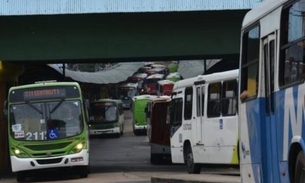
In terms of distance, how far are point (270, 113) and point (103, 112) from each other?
43.7m

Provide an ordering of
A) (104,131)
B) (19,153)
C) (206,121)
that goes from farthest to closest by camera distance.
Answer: (104,131) < (19,153) < (206,121)

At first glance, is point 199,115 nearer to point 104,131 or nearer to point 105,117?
point 105,117

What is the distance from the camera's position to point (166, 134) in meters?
28.3

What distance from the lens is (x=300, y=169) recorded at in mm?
7812

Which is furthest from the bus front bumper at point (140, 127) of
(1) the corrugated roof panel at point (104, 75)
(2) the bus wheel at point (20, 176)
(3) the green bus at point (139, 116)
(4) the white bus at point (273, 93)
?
(4) the white bus at point (273, 93)

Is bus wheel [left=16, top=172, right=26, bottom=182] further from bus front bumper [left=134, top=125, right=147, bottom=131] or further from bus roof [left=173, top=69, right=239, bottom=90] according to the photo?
bus front bumper [left=134, top=125, right=147, bottom=131]

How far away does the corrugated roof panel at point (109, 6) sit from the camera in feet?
68.4

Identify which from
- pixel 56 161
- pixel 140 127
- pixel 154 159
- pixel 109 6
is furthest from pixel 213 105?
pixel 140 127

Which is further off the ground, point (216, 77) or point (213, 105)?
point (216, 77)

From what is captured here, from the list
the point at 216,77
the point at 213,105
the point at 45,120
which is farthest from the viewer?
the point at 45,120

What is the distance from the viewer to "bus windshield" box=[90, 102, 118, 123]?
52.0 meters

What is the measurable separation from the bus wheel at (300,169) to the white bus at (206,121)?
31.5ft

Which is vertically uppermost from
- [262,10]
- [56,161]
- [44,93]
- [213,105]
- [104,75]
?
[262,10]

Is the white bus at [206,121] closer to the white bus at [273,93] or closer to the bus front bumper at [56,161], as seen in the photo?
the bus front bumper at [56,161]
